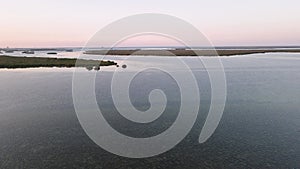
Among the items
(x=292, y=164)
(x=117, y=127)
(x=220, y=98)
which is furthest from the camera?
(x=220, y=98)

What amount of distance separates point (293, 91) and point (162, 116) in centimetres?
1910

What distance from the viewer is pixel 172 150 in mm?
13023

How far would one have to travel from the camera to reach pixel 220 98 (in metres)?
24.9

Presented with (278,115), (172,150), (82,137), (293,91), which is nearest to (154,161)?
(172,150)

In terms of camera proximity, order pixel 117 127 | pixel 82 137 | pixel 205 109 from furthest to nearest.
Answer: pixel 205 109 → pixel 117 127 → pixel 82 137

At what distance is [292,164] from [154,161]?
21.8ft

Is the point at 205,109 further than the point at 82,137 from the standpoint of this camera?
Yes

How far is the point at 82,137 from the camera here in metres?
14.8

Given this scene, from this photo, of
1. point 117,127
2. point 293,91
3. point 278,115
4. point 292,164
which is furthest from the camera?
point 293,91

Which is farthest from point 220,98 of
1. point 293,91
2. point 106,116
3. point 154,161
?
point 154,161

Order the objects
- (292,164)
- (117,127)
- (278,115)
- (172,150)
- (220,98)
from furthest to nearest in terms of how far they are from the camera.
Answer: (220,98) → (278,115) → (117,127) → (172,150) → (292,164)

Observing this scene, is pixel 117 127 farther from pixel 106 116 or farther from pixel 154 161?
pixel 154 161

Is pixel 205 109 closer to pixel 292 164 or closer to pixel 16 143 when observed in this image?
pixel 292 164

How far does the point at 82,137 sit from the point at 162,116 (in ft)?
22.4
